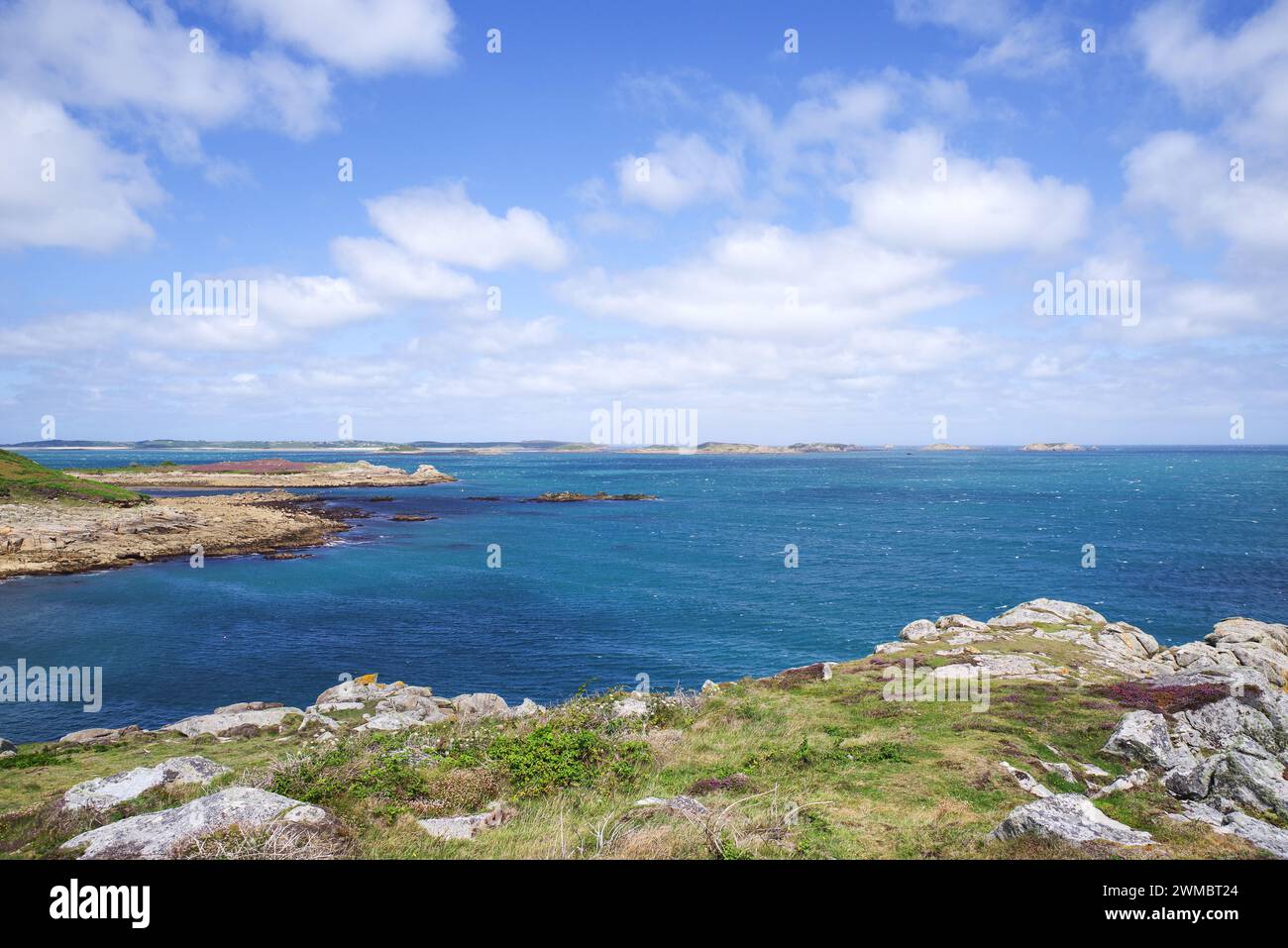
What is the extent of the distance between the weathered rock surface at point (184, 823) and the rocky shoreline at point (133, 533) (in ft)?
190

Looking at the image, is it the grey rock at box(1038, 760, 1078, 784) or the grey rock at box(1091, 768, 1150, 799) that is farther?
the grey rock at box(1038, 760, 1078, 784)

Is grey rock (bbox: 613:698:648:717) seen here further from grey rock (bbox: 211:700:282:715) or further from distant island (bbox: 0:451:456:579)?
distant island (bbox: 0:451:456:579)

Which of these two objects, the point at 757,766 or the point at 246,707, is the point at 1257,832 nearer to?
the point at 757,766

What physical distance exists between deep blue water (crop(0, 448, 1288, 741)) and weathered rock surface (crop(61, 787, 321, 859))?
1914 cm

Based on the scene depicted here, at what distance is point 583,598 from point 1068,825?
39.3 meters

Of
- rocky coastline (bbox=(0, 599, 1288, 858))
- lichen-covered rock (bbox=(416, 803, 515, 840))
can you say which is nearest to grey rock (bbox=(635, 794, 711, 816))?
rocky coastline (bbox=(0, 599, 1288, 858))

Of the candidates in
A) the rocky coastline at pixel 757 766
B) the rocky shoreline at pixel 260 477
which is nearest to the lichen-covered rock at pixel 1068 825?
the rocky coastline at pixel 757 766

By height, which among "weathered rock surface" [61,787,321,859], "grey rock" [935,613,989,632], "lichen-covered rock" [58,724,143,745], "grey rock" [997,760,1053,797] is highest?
"weathered rock surface" [61,787,321,859]

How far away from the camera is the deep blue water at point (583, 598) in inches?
1257

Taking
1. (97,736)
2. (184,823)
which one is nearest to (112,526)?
(97,736)

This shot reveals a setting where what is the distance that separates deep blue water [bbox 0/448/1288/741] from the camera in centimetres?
3194

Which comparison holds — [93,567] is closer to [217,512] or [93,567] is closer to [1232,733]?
[217,512]
